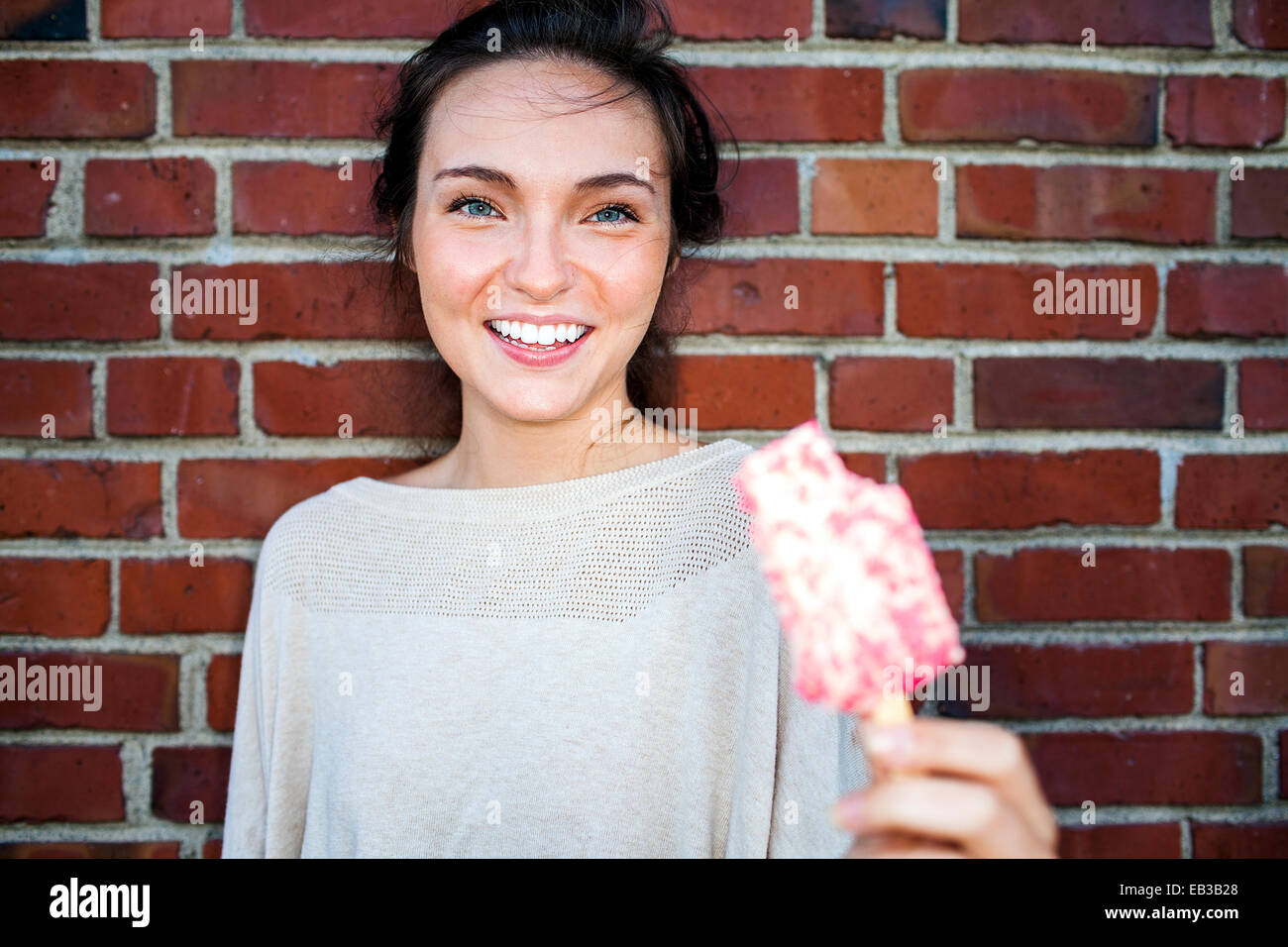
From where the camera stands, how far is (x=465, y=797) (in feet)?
3.90

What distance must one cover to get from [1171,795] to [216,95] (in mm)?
1764

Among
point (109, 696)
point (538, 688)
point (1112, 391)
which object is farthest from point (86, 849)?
point (1112, 391)

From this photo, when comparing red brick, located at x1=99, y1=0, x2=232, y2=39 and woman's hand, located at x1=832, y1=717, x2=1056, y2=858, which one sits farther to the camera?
red brick, located at x1=99, y1=0, x2=232, y2=39

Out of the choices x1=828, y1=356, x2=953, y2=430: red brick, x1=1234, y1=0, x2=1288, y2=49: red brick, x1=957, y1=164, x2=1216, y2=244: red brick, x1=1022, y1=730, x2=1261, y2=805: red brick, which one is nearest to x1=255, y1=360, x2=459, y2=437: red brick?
x1=828, y1=356, x2=953, y2=430: red brick

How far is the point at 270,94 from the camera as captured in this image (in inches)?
55.1

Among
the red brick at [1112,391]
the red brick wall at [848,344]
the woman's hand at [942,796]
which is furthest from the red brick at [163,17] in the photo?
the woman's hand at [942,796]

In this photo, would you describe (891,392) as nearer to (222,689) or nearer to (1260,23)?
(1260,23)

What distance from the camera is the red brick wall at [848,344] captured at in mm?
1406

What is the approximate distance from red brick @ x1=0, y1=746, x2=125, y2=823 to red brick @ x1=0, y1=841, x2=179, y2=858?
35 millimetres

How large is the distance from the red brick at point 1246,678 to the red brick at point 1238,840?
0.57 feet

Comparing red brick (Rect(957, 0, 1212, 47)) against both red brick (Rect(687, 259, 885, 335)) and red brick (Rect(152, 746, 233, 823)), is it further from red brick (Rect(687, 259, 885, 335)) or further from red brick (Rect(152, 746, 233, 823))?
red brick (Rect(152, 746, 233, 823))

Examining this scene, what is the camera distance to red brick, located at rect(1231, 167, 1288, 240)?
4.66ft

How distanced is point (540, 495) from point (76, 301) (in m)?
0.77
